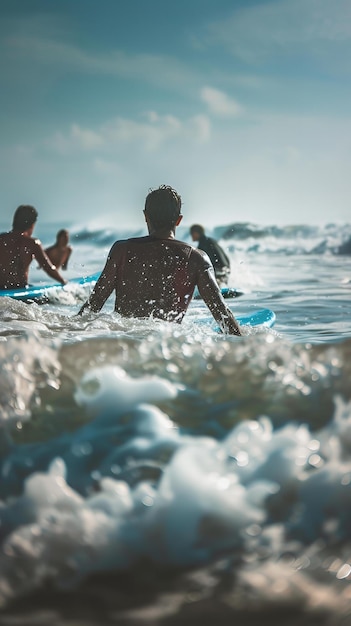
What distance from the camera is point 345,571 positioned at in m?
Result: 1.71

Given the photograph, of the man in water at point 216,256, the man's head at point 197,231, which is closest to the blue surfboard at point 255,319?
the man in water at point 216,256

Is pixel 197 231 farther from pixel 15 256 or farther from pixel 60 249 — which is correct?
pixel 15 256

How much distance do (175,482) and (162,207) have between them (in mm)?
2169

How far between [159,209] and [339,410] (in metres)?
2.00

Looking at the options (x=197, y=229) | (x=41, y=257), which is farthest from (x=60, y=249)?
(x=41, y=257)

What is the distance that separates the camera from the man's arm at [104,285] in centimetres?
385

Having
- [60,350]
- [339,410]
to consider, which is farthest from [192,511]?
[60,350]

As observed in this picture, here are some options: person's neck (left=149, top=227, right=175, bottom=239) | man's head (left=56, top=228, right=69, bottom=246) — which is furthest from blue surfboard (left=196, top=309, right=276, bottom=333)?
man's head (left=56, top=228, right=69, bottom=246)

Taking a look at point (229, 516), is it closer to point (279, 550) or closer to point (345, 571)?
point (279, 550)

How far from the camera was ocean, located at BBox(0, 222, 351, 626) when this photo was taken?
5.32 ft

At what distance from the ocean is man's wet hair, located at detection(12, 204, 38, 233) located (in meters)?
5.00

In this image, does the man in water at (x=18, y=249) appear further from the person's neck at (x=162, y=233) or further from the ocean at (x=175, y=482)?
the ocean at (x=175, y=482)

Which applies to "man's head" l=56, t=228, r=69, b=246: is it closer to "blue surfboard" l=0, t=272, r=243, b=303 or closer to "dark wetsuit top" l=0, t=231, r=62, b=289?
"blue surfboard" l=0, t=272, r=243, b=303

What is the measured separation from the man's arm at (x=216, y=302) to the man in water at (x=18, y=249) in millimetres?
3690
